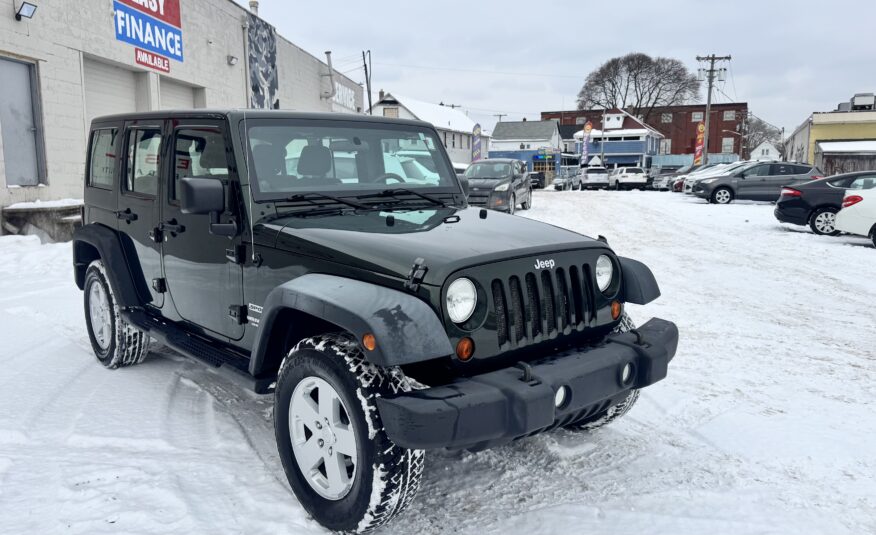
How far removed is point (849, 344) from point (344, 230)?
4.86 m

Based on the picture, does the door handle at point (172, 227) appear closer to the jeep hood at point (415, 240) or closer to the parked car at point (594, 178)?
the jeep hood at point (415, 240)

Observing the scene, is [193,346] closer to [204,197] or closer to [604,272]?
[204,197]

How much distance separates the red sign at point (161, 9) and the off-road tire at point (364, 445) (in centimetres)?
1469

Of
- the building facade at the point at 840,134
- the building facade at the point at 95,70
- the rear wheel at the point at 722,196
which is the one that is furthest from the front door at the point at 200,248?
the building facade at the point at 840,134

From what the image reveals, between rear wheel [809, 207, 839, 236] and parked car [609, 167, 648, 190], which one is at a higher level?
parked car [609, 167, 648, 190]

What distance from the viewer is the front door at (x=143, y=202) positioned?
4.27 m

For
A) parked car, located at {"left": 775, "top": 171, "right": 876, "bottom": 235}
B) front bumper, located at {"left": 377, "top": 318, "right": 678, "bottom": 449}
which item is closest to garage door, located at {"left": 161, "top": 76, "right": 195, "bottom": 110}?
parked car, located at {"left": 775, "top": 171, "right": 876, "bottom": 235}

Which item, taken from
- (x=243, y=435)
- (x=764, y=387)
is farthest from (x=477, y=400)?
(x=764, y=387)

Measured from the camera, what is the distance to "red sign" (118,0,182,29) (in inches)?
591

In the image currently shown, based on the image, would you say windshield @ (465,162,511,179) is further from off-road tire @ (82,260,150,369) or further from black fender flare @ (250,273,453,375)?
black fender flare @ (250,273,453,375)

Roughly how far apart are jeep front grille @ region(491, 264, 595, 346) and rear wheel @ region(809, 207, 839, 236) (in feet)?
40.7

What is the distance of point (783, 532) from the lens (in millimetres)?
2799

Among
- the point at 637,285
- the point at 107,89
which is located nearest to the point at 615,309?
the point at 637,285

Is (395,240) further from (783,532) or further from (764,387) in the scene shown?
(764,387)
